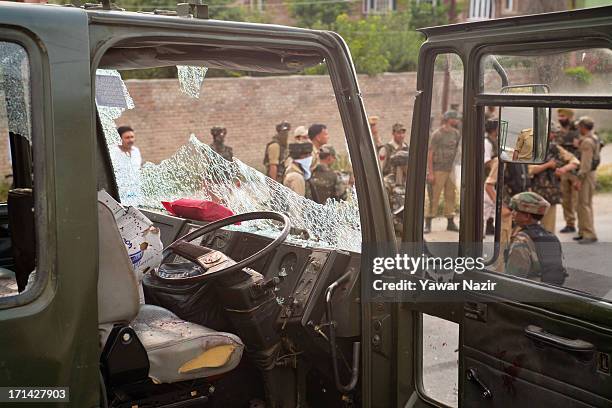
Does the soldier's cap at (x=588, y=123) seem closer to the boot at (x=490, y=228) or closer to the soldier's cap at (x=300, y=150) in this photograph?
the soldier's cap at (x=300, y=150)

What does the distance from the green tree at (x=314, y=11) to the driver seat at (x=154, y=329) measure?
20.8m

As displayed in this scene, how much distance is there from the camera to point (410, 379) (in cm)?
301

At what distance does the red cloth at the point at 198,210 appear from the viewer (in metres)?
3.85

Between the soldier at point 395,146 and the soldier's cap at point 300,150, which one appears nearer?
the soldier's cap at point 300,150

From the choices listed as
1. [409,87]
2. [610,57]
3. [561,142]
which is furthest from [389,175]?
[409,87]

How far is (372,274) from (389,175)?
8.08 m

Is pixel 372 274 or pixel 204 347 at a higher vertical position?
pixel 372 274

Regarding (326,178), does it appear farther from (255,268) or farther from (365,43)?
(365,43)

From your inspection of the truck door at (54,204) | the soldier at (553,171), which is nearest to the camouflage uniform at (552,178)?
the soldier at (553,171)

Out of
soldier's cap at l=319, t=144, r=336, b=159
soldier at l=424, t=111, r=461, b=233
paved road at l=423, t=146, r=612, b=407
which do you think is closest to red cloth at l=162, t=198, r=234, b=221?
paved road at l=423, t=146, r=612, b=407

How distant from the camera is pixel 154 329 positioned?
2895mm

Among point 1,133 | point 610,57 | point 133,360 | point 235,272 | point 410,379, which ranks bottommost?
point 410,379

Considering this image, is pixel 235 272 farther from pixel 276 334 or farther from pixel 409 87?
pixel 409 87

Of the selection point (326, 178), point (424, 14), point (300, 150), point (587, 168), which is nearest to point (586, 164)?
point (587, 168)
